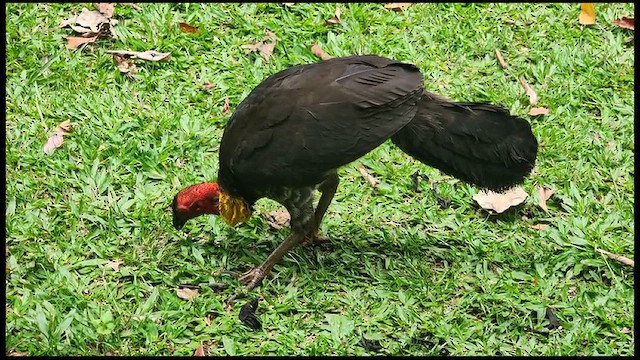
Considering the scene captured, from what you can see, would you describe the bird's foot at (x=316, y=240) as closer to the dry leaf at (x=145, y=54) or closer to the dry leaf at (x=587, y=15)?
the dry leaf at (x=145, y=54)

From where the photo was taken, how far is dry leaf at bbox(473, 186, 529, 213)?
5.86m

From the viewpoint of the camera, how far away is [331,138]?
16.0ft

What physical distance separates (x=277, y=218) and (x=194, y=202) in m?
0.73

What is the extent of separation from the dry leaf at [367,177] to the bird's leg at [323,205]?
0.54 m

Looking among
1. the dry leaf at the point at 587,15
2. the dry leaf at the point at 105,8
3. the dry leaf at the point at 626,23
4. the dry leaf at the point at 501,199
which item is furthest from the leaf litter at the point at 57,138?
the dry leaf at the point at 626,23

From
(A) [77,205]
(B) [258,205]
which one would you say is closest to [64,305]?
(A) [77,205]

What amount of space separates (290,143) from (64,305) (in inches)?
61.0

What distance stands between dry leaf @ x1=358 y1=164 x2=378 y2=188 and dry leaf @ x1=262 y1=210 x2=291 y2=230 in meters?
0.63

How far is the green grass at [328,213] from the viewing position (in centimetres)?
501

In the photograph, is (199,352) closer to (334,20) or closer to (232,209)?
(232,209)

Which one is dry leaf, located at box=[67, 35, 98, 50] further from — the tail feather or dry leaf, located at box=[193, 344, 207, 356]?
dry leaf, located at box=[193, 344, 207, 356]

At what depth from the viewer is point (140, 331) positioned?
486 centimetres

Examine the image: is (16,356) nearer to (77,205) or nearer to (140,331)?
(140,331)

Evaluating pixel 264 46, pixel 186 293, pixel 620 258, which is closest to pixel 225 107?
pixel 264 46
